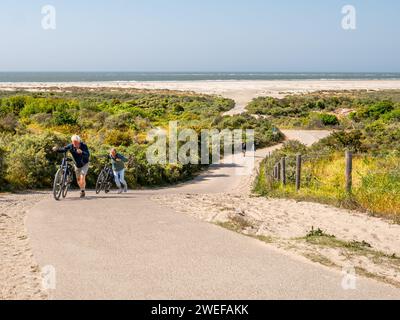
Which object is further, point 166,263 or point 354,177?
point 354,177

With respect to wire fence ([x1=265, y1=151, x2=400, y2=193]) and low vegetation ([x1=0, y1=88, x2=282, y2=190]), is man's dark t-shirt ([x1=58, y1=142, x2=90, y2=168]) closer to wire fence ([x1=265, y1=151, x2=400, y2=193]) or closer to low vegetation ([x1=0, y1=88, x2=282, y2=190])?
low vegetation ([x1=0, y1=88, x2=282, y2=190])

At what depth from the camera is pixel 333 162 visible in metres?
21.5

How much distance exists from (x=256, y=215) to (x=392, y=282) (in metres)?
5.31

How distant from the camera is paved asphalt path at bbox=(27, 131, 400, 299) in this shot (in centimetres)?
623

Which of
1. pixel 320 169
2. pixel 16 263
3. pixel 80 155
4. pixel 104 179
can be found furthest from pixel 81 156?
pixel 320 169

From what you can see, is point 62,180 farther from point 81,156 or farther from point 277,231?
point 277,231

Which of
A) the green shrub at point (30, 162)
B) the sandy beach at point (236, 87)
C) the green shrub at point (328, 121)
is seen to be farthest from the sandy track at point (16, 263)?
the sandy beach at point (236, 87)

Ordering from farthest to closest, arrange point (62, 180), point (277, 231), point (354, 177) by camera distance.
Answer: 1. point (354, 177)
2. point (62, 180)
3. point (277, 231)

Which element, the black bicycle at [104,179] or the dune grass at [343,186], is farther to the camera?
the black bicycle at [104,179]

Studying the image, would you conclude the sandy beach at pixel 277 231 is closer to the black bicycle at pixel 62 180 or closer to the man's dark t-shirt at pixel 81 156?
the black bicycle at pixel 62 180

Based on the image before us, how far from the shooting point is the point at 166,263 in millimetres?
7371

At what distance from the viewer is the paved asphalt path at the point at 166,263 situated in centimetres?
623

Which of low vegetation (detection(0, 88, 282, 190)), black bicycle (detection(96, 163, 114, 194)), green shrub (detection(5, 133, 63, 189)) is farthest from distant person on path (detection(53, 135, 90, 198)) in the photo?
green shrub (detection(5, 133, 63, 189))
